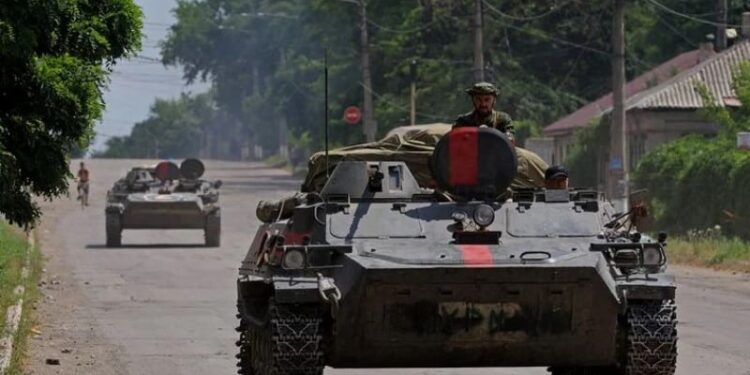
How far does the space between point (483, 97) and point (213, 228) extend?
22.3 metres

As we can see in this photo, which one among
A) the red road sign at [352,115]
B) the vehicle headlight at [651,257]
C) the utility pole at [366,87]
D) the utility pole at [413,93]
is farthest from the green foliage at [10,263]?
the red road sign at [352,115]

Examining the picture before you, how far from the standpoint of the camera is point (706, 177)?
3438 cm

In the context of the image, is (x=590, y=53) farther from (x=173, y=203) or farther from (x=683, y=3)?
(x=173, y=203)

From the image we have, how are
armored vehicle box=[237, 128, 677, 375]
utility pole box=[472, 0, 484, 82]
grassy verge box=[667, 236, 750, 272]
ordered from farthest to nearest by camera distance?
utility pole box=[472, 0, 484, 82], grassy verge box=[667, 236, 750, 272], armored vehicle box=[237, 128, 677, 375]

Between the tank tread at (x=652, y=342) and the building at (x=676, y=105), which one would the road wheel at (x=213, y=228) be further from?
the tank tread at (x=652, y=342)

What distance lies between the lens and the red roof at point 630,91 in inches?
2179

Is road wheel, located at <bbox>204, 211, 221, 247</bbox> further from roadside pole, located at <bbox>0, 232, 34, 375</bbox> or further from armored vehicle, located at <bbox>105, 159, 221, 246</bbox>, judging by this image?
roadside pole, located at <bbox>0, 232, 34, 375</bbox>

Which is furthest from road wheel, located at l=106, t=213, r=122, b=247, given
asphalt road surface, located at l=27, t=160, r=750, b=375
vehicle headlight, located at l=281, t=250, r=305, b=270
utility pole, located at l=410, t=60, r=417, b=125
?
vehicle headlight, located at l=281, t=250, r=305, b=270

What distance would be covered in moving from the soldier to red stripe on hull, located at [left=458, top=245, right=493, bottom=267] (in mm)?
1983

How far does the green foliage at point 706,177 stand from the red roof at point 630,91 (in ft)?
53.0

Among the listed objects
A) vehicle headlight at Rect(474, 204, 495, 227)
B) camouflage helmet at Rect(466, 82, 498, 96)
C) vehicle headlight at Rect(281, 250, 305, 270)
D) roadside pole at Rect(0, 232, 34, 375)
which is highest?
camouflage helmet at Rect(466, 82, 498, 96)

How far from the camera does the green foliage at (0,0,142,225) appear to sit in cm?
1312

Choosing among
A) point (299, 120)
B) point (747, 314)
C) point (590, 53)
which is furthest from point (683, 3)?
point (747, 314)

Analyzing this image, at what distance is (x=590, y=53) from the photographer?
2493 inches
